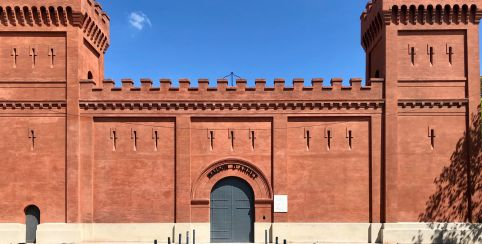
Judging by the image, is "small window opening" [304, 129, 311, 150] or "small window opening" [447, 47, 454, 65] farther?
"small window opening" [304, 129, 311, 150]

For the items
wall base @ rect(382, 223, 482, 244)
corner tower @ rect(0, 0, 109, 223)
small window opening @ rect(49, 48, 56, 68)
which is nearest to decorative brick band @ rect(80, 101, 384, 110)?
corner tower @ rect(0, 0, 109, 223)

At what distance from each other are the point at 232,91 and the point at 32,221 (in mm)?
12115

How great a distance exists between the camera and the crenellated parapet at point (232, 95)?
22.0m

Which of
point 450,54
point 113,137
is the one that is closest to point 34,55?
point 113,137

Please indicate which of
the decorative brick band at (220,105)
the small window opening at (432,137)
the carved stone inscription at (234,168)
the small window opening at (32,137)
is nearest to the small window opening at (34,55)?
the decorative brick band at (220,105)

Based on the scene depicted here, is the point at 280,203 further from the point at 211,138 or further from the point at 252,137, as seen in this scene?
the point at 211,138

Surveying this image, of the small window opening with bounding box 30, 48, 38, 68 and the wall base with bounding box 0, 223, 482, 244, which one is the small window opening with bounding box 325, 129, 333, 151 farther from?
the small window opening with bounding box 30, 48, 38, 68

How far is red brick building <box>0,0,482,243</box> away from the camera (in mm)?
21609

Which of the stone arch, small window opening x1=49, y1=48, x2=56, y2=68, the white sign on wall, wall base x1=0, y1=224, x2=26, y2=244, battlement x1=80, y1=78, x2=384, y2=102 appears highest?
small window opening x1=49, y1=48, x2=56, y2=68

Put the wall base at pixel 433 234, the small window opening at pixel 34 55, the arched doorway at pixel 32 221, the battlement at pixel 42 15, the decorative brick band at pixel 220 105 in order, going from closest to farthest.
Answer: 1. the wall base at pixel 433 234
2. the arched doorway at pixel 32 221
3. the battlement at pixel 42 15
4. the decorative brick band at pixel 220 105
5. the small window opening at pixel 34 55

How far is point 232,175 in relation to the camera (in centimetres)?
2208

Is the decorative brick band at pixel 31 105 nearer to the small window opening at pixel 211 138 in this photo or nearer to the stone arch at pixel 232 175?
the small window opening at pixel 211 138

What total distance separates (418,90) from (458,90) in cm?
203

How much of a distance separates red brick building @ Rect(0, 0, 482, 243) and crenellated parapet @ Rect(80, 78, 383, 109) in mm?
68
